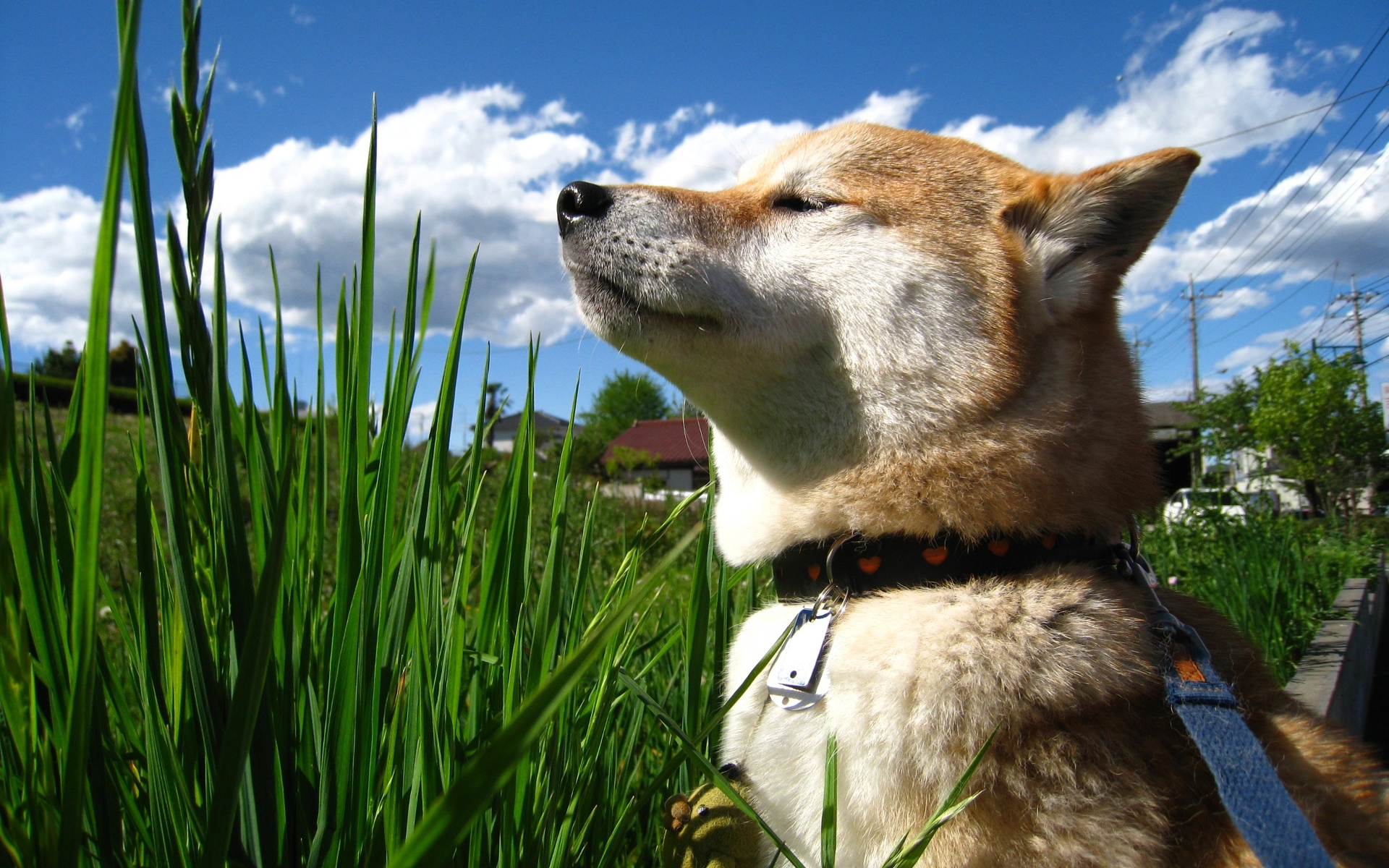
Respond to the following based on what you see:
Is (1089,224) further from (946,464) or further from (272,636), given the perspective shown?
(272,636)

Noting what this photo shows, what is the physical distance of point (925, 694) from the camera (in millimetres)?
1423

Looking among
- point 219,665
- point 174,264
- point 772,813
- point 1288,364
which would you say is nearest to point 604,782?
point 772,813

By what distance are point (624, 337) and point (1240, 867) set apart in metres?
1.64

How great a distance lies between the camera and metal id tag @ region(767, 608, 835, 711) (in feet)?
4.89

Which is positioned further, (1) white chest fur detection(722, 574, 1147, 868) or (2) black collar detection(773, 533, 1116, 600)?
(2) black collar detection(773, 533, 1116, 600)

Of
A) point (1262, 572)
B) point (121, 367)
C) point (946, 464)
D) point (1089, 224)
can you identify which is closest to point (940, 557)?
point (946, 464)

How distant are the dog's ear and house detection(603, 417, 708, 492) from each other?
3.41 feet

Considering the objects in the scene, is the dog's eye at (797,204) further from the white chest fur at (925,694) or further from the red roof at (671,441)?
the white chest fur at (925,694)

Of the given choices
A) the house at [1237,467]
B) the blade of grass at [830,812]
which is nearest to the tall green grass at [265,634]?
the blade of grass at [830,812]

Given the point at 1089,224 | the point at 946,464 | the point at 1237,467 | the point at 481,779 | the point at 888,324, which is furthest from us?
the point at 1237,467

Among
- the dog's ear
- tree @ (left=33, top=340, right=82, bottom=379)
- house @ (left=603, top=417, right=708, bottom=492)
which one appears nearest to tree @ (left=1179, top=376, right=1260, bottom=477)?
house @ (left=603, top=417, right=708, bottom=492)

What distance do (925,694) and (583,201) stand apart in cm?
145

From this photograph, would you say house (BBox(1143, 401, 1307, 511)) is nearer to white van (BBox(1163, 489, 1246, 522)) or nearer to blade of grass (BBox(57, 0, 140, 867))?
white van (BBox(1163, 489, 1246, 522))

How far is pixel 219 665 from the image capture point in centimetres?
86
